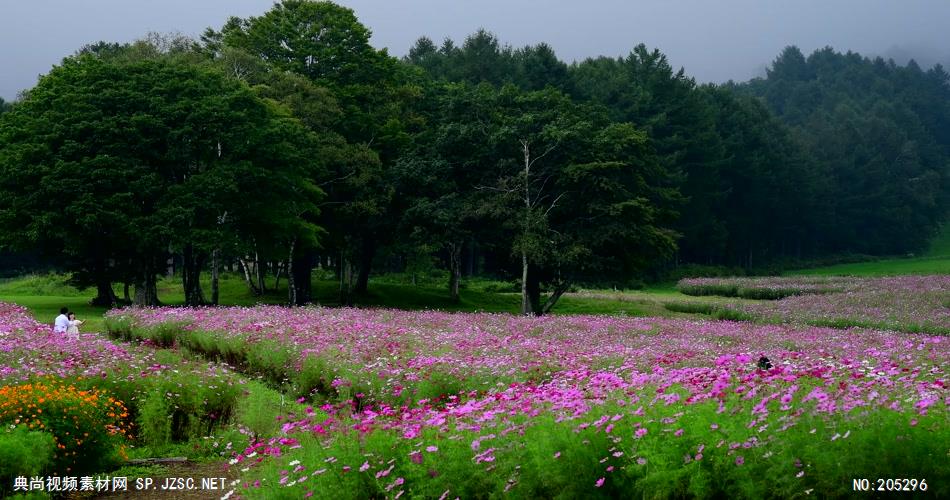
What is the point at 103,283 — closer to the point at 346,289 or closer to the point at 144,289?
the point at 144,289

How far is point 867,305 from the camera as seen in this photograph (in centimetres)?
3878

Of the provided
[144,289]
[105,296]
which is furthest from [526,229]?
[105,296]

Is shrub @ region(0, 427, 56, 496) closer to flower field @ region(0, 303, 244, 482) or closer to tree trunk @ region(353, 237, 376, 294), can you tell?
flower field @ region(0, 303, 244, 482)

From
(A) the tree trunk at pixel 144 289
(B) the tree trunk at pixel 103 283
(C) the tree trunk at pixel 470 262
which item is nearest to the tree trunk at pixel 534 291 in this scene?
(A) the tree trunk at pixel 144 289

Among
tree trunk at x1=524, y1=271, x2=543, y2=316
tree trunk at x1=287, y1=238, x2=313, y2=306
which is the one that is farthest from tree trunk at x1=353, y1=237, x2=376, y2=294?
tree trunk at x1=524, y1=271, x2=543, y2=316

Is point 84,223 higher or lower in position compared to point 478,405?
higher

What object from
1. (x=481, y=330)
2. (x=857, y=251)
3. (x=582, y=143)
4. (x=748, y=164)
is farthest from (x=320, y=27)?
(x=857, y=251)

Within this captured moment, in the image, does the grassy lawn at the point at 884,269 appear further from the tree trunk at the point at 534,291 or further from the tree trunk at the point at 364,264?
the tree trunk at the point at 364,264

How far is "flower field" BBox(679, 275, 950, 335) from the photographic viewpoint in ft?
106

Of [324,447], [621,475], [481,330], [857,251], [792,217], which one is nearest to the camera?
[621,475]

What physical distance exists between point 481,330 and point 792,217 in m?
90.3

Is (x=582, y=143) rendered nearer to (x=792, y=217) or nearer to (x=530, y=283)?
(x=530, y=283)

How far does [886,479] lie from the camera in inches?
281

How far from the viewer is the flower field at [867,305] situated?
1271 inches
